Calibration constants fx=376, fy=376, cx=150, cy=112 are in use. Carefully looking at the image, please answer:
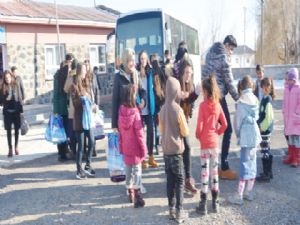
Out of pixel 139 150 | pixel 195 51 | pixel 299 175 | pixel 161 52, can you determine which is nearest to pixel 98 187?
pixel 139 150

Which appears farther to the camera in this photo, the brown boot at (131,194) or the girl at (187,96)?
the brown boot at (131,194)

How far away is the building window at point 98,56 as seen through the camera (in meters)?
Answer: 20.8

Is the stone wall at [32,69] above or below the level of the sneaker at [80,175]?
above

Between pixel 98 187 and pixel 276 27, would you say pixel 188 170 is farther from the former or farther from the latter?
pixel 276 27

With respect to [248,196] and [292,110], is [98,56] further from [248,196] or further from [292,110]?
[248,196]

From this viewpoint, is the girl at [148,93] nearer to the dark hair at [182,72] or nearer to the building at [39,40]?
the dark hair at [182,72]

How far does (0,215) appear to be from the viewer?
5215mm

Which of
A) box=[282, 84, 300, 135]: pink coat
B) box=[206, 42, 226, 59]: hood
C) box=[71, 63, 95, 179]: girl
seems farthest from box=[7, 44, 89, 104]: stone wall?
box=[282, 84, 300, 135]: pink coat

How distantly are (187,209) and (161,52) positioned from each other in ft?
31.6

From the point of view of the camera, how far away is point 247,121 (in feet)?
17.5

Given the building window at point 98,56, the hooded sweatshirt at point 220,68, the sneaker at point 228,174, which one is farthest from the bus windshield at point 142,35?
the sneaker at point 228,174

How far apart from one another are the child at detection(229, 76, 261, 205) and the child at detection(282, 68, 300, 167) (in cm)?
182

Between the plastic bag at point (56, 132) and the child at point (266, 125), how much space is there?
3744 mm

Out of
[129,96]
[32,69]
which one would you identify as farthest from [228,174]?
[32,69]
